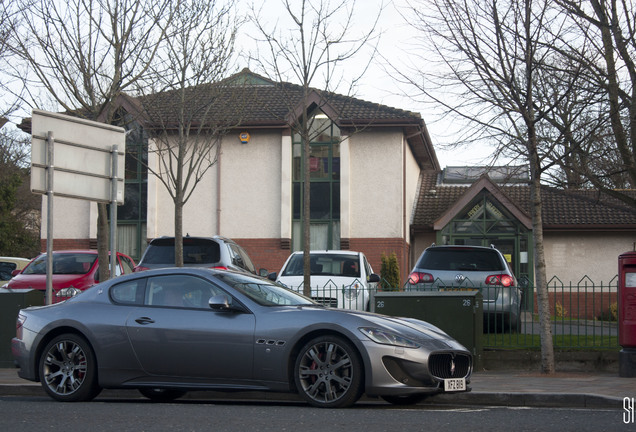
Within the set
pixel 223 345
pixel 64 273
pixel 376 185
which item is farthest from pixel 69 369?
pixel 376 185

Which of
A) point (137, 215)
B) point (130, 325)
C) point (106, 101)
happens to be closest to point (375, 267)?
point (137, 215)

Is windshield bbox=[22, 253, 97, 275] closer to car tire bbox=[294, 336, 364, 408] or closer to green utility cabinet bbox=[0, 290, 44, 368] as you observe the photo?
green utility cabinet bbox=[0, 290, 44, 368]

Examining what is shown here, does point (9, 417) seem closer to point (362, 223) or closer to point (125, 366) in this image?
point (125, 366)

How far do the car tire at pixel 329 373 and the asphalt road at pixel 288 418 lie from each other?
0.53ft

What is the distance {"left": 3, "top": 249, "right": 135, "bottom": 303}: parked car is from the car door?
27.3ft

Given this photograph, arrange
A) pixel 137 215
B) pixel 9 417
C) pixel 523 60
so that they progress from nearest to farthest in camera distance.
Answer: pixel 9 417
pixel 523 60
pixel 137 215

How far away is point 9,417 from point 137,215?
23.9 m

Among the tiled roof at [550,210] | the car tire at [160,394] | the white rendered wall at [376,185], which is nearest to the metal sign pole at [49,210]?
the car tire at [160,394]

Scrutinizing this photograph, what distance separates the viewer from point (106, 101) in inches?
619

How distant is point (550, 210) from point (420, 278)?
19464mm

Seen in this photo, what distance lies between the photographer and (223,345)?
8.34 metres

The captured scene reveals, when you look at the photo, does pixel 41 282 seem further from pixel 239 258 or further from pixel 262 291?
pixel 262 291

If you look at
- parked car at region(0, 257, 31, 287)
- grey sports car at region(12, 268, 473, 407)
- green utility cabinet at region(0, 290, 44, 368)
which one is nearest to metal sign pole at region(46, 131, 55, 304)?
green utility cabinet at region(0, 290, 44, 368)

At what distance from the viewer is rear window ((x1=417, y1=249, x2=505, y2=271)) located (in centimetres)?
1473
